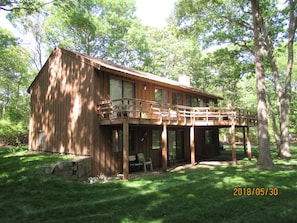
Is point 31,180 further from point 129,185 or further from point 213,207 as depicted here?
point 213,207

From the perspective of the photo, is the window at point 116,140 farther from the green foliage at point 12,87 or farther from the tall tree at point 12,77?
the tall tree at point 12,77

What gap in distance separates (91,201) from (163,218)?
2.17 m

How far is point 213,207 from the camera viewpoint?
533cm

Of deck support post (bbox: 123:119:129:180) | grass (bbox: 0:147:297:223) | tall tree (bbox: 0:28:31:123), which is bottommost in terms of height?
grass (bbox: 0:147:297:223)

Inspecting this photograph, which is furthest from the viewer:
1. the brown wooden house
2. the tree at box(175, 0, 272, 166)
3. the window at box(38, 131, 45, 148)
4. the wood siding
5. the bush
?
the bush

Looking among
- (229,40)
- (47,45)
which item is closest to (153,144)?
(229,40)

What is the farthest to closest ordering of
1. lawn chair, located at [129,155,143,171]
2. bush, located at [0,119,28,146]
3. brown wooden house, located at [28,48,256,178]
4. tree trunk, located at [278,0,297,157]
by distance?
bush, located at [0,119,28,146] < tree trunk, located at [278,0,297,157] < lawn chair, located at [129,155,143,171] < brown wooden house, located at [28,48,256,178]

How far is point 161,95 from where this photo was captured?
47.8 ft

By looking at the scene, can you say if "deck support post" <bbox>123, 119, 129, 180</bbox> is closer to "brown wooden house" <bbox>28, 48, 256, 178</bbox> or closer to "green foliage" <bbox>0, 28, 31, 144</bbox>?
"brown wooden house" <bbox>28, 48, 256, 178</bbox>

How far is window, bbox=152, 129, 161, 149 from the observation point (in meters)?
13.6

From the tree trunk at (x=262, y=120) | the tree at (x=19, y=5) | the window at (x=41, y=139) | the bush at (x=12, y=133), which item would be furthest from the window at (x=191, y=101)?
the bush at (x=12, y=133)

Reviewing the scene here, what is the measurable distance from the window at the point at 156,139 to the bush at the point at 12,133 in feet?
39.1

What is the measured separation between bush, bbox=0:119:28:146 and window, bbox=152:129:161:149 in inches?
470
